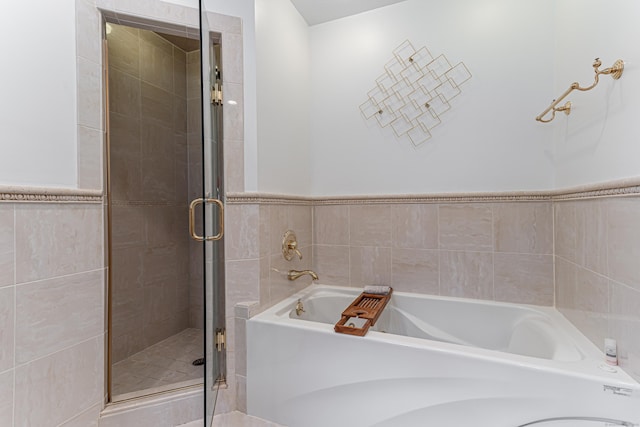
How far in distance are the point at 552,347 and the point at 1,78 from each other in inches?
98.8

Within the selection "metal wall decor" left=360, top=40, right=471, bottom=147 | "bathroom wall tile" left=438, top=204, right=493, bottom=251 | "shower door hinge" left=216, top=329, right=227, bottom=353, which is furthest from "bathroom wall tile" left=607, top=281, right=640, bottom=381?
"shower door hinge" left=216, top=329, right=227, bottom=353

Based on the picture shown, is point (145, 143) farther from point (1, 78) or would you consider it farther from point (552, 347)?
point (552, 347)

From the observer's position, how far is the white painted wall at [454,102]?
1.66 m

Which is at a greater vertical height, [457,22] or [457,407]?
[457,22]

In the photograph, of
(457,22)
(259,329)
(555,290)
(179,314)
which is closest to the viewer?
(259,329)

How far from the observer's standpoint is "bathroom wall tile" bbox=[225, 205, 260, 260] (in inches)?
62.4

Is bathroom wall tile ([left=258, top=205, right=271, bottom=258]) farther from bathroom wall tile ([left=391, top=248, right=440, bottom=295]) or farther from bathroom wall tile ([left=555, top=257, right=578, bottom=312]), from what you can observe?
bathroom wall tile ([left=555, top=257, right=578, bottom=312])

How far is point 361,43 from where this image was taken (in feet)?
6.68

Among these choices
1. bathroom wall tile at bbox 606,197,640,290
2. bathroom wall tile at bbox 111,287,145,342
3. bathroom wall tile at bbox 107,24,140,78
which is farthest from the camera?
bathroom wall tile at bbox 111,287,145,342

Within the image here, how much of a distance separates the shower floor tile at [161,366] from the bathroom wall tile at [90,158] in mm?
1004

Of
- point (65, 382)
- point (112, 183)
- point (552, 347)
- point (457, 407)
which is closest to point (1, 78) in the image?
point (112, 183)

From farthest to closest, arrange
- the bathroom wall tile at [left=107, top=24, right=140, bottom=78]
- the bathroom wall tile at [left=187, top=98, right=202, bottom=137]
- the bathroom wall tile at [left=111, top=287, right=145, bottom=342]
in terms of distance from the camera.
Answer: the bathroom wall tile at [left=187, top=98, right=202, bottom=137]
the bathroom wall tile at [left=111, top=287, right=145, bottom=342]
the bathroom wall tile at [left=107, top=24, right=140, bottom=78]

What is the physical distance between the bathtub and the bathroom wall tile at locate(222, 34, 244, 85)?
4.43ft

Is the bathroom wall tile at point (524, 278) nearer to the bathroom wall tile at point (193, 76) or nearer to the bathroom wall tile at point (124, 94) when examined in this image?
the bathroom wall tile at point (193, 76)
